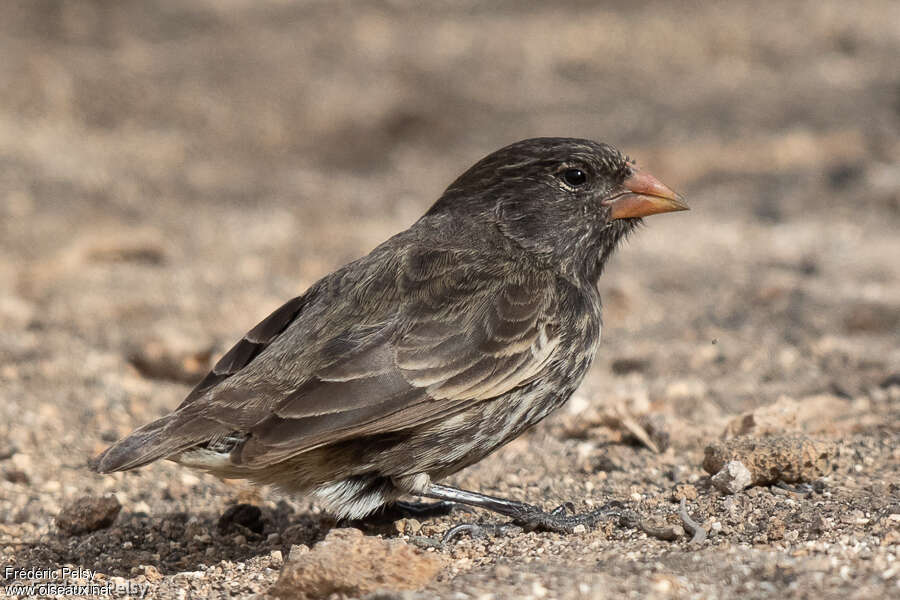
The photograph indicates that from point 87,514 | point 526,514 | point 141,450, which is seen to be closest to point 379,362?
point 526,514

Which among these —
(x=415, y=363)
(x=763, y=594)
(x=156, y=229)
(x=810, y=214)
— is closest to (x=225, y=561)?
(x=415, y=363)

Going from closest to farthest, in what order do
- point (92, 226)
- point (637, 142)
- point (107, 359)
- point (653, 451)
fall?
point (653, 451) < point (107, 359) < point (92, 226) < point (637, 142)

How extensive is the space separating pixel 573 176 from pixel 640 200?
0.30 metres

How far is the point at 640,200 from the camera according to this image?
501 centimetres

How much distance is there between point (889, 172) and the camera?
30.8 feet

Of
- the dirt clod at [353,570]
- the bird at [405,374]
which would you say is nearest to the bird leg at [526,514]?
the bird at [405,374]

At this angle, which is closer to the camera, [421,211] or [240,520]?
[240,520]

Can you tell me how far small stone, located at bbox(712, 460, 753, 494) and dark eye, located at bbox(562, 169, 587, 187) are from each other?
133 cm

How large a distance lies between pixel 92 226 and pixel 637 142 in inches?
180

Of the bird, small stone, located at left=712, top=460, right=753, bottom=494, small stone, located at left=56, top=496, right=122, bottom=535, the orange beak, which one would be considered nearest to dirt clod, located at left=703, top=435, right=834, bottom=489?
small stone, located at left=712, top=460, right=753, bottom=494

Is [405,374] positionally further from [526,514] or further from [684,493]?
[684,493]

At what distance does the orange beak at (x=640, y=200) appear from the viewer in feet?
16.4

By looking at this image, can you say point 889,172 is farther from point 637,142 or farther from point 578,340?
point 578,340

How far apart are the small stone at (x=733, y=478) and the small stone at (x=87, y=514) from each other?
2.30 m
